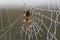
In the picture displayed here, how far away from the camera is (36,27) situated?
2.06 meters

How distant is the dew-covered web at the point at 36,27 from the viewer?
6.65 ft

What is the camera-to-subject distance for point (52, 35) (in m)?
2.02

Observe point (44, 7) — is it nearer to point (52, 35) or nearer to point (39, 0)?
point (39, 0)

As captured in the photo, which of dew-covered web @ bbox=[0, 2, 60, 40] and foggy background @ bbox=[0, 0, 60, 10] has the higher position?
foggy background @ bbox=[0, 0, 60, 10]

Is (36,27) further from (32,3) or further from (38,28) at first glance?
(32,3)

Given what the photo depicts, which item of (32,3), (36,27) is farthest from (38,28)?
(32,3)

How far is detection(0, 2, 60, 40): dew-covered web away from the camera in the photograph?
6.65 feet

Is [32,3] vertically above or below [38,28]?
above

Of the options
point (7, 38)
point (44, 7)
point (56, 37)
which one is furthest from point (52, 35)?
point (7, 38)

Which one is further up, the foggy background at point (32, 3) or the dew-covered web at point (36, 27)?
the foggy background at point (32, 3)

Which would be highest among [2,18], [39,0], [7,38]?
[39,0]

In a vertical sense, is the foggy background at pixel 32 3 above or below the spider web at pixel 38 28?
above

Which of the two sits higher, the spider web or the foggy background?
the foggy background

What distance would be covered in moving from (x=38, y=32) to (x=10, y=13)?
1.12 feet
